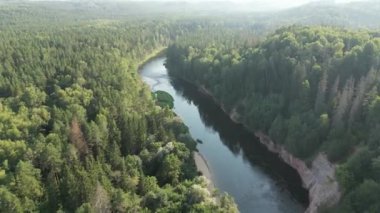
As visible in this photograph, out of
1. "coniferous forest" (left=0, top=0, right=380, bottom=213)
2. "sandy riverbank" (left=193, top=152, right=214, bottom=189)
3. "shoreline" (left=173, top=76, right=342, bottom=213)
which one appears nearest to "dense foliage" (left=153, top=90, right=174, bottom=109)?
"coniferous forest" (left=0, top=0, right=380, bottom=213)

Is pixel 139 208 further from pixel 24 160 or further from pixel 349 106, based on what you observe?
pixel 349 106

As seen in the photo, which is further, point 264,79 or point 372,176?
point 264,79

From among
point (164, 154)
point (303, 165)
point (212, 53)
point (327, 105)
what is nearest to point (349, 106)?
point (327, 105)

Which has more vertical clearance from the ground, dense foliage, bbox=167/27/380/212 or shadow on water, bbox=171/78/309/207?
dense foliage, bbox=167/27/380/212

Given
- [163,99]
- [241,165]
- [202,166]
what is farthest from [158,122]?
[163,99]

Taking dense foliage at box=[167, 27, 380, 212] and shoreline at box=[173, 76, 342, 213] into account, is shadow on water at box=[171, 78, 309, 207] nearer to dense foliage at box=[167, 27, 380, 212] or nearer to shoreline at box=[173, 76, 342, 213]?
shoreline at box=[173, 76, 342, 213]
